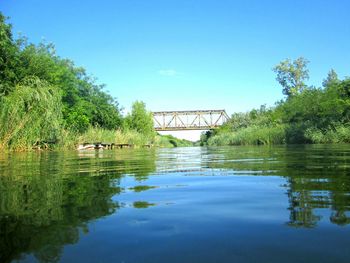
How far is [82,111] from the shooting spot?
30609 millimetres

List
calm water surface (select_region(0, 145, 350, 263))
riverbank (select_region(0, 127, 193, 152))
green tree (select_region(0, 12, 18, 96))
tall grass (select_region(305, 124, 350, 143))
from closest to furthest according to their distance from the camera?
calm water surface (select_region(0, 145, 350, 263))
riverbank (select_region(0, 127, 193, 152))
green tree (select_region(0, 12, 18, 96))
tall grass (select_region(305, 124, 350, 143))

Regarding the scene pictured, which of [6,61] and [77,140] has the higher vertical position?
[6,61]

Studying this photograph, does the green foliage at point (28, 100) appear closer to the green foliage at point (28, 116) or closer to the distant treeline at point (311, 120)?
the green foliage at point (28, 116)

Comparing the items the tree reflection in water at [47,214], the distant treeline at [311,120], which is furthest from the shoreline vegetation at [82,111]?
the tree reflection in water at [47,214]

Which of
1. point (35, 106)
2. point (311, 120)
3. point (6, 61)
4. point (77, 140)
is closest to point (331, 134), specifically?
point (311, 120)

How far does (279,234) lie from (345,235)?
10.0 inches

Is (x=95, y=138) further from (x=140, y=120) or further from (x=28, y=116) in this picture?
(x=140, y=120)

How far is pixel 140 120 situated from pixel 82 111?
695 inches

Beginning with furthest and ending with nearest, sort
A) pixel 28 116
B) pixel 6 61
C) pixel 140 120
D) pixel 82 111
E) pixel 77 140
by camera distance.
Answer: pixel 140 120
pixel 82 111
pixel 77 140
pixel 6 61
pixel 28 116

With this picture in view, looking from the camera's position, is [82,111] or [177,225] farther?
[82,111]

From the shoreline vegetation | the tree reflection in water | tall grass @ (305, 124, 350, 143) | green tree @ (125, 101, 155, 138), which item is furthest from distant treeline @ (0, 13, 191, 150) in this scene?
tall grass @ (305, 124, 350, 143)

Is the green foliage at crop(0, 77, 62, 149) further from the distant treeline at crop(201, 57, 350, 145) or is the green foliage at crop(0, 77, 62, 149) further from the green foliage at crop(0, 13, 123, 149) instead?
the distant treeline at crop(201, 57, 350, 145)

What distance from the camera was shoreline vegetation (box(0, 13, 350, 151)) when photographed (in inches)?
576

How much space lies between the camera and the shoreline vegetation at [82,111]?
14.6 meters
